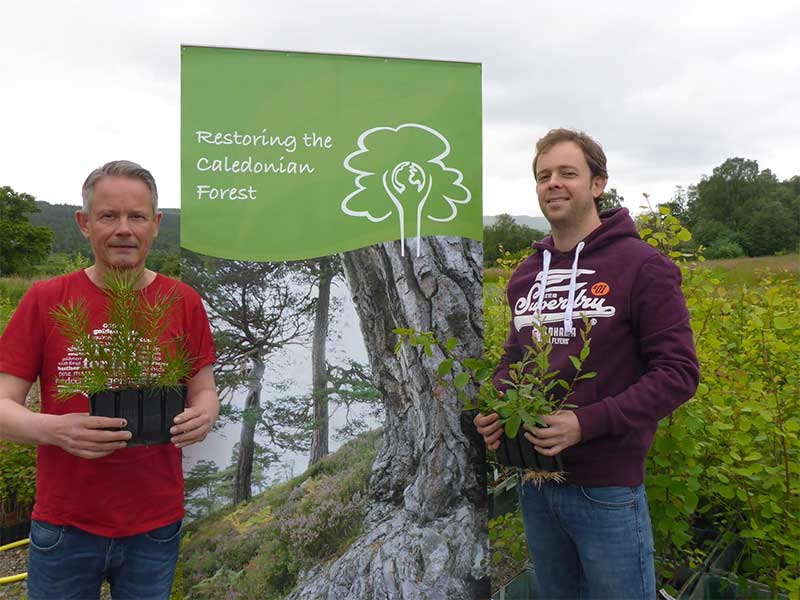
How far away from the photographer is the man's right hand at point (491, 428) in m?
1.81

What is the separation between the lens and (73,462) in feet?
5.21

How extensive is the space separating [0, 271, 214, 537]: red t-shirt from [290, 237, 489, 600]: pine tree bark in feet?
2.63

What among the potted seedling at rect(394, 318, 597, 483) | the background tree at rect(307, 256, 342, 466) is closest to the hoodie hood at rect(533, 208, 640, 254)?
the potted seedling at rect(394, 318, 597, 483)

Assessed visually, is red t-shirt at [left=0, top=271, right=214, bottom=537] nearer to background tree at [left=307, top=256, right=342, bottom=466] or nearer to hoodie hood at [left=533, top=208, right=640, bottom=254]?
background tree at [left=307, top=256, right=342, bottom=466]

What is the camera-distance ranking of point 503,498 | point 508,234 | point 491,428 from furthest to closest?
point 508,234 → point 503,498 → point 491,428

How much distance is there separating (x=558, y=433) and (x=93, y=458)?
1293mm

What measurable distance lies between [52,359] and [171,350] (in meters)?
0.32

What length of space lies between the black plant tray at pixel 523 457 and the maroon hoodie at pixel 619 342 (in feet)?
0.17

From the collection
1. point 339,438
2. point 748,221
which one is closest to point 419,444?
point 339,438

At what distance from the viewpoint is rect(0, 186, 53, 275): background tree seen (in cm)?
360

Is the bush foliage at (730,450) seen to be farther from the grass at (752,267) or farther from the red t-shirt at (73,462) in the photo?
the red t-shirt at (73,462)

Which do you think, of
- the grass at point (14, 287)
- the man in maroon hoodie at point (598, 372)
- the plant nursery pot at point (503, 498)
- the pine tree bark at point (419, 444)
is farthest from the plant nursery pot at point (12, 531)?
the man in maroon hoodie at point (598, 372)

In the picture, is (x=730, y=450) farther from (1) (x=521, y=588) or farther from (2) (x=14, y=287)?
(2) (x=14, y=287)

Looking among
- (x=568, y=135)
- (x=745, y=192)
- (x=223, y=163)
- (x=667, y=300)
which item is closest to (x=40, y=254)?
(x=223, y=163)
